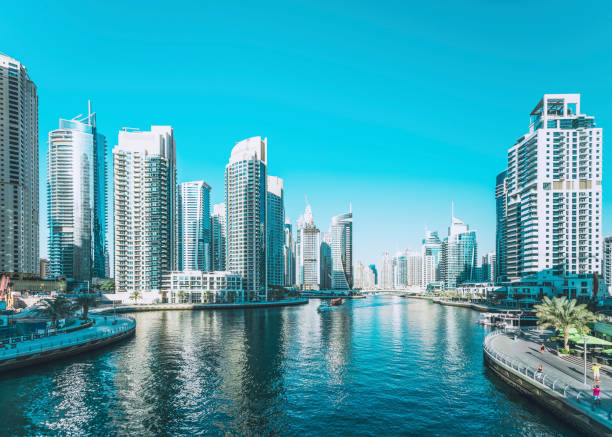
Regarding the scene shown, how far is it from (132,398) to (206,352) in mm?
28208

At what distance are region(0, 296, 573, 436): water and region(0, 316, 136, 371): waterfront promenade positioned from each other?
246 cm

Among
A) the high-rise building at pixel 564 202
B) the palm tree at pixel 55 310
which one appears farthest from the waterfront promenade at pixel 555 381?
the high-rise building at pixel 564 202

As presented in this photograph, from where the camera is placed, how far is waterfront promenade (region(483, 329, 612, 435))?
35.6 metres

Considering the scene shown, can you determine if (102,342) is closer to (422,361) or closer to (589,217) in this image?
(422,361)

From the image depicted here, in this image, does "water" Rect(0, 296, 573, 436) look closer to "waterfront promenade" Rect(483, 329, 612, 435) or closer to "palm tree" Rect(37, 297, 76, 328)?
"waterfront promenade" Rect(483, 329, 612, 435)

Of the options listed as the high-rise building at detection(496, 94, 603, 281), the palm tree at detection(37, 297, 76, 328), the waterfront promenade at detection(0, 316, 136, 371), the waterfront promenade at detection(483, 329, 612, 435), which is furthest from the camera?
the high-rise building at detection(496, 94, 603, 281)

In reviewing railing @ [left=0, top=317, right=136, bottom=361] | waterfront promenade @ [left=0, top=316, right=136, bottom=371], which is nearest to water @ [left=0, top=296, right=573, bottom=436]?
waterfront promenade @ [left=0, top=316, right=136, bottom=371]

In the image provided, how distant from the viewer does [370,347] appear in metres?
84.4

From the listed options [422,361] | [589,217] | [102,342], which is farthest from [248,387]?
[589,217]

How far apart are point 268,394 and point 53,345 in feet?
156

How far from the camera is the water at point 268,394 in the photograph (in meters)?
39.7

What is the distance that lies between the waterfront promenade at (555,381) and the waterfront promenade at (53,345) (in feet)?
257

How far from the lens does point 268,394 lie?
49.6 meters

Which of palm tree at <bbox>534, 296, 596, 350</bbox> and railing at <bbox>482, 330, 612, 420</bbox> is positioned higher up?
Answer: palm tree at <bbox>534, 296, 596, 350</bbox>
